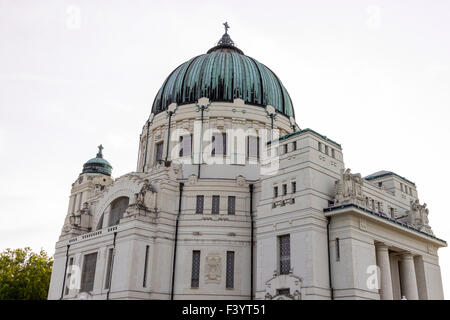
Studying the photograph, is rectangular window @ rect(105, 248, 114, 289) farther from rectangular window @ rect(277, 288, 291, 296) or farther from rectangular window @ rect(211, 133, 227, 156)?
rectangular window @ rect(277, 288, 291, 296)

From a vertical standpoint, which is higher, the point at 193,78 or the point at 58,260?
the point at 193,78

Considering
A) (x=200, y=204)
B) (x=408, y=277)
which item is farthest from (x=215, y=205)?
(x=408, y=277)

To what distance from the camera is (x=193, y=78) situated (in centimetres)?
5394

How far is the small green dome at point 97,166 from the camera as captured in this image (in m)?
61.8

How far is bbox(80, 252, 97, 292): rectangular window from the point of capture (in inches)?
1680

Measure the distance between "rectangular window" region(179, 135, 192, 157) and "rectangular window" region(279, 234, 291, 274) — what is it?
17054mm

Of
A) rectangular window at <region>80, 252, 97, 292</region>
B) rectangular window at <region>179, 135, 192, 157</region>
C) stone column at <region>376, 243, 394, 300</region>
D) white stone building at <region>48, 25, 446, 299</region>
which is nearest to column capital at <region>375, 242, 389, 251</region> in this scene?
stone column at <region>376, 243, 394, 300</region>

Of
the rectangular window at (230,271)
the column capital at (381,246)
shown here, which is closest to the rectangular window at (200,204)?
the rectangular window at (230,271)

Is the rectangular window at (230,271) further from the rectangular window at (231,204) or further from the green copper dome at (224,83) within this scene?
the green copper dome at (224,83)

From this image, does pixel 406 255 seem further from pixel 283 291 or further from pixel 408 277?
pixel 283 291

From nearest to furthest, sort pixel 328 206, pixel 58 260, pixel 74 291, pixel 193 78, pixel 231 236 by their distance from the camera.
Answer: pixel 328 206 → pixel 231 236 → pixel 74 291 → pixel 58 260 → pixel 193 78
